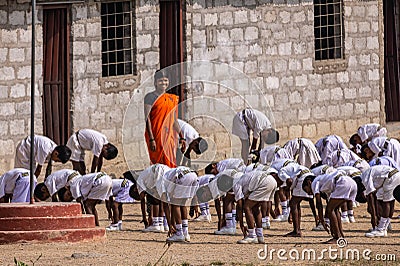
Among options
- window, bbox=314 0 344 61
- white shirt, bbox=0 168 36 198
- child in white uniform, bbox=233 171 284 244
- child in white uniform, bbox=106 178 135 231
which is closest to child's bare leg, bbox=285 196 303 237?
child in white uniform, bbox=233 171 284 244

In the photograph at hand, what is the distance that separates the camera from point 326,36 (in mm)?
24688

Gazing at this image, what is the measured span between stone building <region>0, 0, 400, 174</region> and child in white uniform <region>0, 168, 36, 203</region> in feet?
11.7

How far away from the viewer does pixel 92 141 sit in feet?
63.8

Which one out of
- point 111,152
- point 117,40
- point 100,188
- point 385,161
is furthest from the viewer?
point 117,40

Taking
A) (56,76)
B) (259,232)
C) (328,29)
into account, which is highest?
(328,29)

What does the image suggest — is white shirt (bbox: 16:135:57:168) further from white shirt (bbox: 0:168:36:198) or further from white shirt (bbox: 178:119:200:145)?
white shirt (bbox: 178:119:200:145)

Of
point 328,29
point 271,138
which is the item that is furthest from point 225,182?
point 328,29

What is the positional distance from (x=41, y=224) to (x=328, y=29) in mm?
11068

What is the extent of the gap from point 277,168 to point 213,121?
589cm

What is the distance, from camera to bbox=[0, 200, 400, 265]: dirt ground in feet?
45.3

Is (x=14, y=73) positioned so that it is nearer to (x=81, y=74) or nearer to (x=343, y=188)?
(x=81, y=74)

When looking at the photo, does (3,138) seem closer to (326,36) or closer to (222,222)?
(222,222)

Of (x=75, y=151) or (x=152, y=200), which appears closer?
(x=152, y=200)

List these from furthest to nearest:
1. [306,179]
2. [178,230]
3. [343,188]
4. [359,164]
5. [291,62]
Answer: [291,62]
[359,164]
[306,179]
[178,230]
[343,188]
